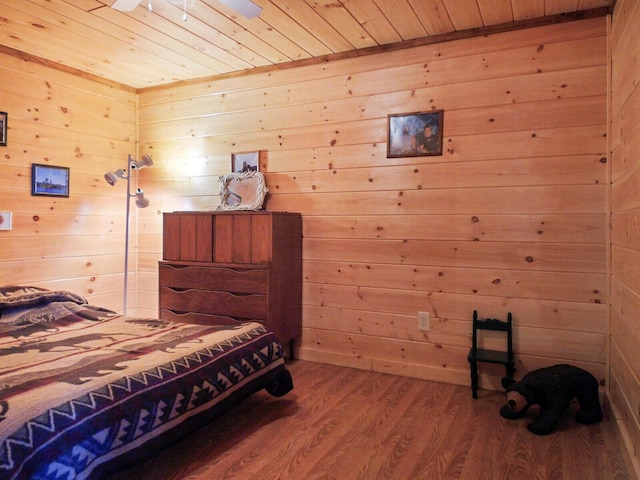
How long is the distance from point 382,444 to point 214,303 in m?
1.51

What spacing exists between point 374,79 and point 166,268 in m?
1.96

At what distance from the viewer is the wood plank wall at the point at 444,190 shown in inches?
105

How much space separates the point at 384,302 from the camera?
3.21 m

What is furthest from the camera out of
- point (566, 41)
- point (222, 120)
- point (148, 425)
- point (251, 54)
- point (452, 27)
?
Answer: point (222, 120)

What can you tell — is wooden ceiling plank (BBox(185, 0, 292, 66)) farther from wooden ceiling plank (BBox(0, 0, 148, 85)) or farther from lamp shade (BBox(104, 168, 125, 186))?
lamp shade (BBox(104, 168, 125, 186))

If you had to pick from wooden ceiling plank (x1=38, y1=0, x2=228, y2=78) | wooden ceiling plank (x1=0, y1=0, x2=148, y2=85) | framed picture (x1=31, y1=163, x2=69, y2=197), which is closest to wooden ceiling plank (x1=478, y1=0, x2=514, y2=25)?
wooden ceiling plank (x1=38, y1=0, x2=228, y2=78)

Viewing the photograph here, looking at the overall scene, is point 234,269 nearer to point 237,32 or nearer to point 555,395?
point 237,32

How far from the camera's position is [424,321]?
121 inches

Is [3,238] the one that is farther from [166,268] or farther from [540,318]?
[540,318]

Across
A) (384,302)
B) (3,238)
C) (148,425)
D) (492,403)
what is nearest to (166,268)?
(3,238)

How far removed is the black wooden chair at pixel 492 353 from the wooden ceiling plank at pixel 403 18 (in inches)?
69.6

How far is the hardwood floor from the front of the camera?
6.40ft

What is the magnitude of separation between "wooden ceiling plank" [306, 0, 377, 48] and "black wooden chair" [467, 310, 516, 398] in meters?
1.86

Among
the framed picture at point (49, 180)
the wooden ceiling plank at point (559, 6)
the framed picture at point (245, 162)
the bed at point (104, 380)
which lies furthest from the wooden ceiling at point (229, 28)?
the bed at point (104, 380)
